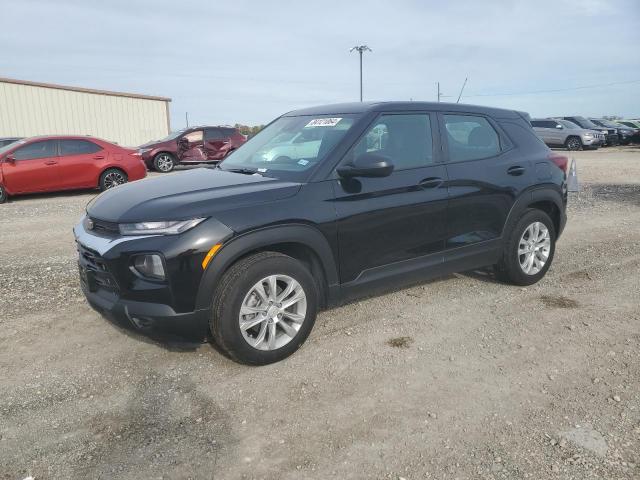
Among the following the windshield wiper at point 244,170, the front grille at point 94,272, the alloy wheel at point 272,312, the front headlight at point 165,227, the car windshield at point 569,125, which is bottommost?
the alloy wheel at point 272,312

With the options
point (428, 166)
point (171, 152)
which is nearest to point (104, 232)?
point (428, 166)

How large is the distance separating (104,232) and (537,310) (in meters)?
3.51

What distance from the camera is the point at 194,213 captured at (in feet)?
10.4

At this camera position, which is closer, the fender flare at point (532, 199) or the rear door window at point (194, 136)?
the fender flare at point (532, 199)

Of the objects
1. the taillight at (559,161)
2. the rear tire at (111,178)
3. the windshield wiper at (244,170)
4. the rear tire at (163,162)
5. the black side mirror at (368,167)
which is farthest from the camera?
the rear tire at (163,162)

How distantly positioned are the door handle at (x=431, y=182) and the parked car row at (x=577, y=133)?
23.0 metres

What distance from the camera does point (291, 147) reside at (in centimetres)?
421

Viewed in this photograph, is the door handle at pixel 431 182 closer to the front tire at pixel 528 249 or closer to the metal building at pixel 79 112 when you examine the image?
the front tire at pixel 528 249

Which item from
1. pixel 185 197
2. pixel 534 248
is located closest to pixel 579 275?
pixel 534 248

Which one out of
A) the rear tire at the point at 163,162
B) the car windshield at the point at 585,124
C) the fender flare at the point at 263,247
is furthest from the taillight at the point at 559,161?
the car windshield at the point at 585,124

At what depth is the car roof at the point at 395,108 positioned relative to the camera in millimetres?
4180

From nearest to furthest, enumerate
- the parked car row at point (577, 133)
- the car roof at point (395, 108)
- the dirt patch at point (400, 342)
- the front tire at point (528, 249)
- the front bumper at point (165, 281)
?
the front bumper at point (165, 281), the dirt patch at point (400, 342), the car roof at point (395, 108), the front tire at point (528, 249), the parked car row at point (577, 133)

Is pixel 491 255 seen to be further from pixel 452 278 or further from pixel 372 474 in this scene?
pixel 372 474

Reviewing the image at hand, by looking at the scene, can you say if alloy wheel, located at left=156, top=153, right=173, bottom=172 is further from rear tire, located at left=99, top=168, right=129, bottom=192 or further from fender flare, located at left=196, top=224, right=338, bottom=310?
fender flare, located at left=196, top=224, right=338, bottom=310
